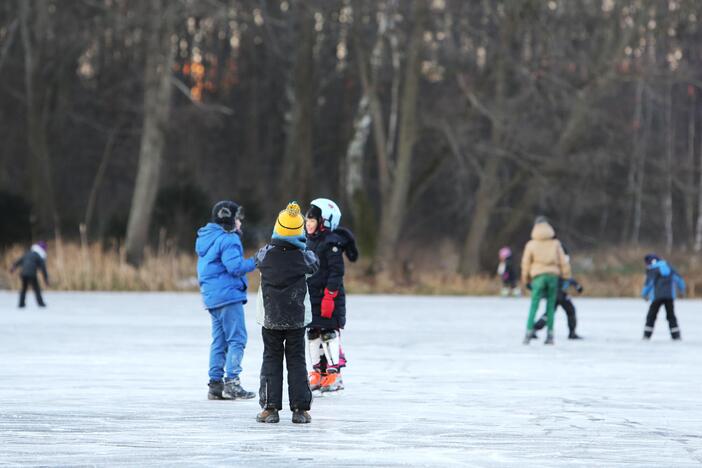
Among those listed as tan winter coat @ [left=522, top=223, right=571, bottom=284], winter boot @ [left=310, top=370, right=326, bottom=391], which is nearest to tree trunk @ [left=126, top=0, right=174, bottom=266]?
tan winter coat @ [left=522, top=223, right=571, bottom=284]

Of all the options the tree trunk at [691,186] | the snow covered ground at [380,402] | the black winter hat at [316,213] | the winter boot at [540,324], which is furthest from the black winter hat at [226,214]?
the tree trunk at [691,186]

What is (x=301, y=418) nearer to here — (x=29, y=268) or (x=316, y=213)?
(x=316, y=213)

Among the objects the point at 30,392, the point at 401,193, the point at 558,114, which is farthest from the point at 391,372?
the point at 558,114

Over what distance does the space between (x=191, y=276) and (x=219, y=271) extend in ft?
70.7

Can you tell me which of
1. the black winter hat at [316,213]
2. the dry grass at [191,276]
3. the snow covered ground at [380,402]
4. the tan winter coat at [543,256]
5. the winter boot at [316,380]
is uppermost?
the black winter hat at [316,213]

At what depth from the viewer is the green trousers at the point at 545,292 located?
17.2m

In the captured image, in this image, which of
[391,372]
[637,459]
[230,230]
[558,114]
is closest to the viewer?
[637,459]

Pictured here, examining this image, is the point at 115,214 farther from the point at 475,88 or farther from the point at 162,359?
the point at 162,359

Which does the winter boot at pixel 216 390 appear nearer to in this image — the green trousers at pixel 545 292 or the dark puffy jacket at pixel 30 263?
the green trousers at pixel 545 292

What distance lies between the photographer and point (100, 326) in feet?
64.9

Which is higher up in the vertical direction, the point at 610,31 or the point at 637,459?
the point at 610,31

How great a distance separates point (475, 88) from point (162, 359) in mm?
24905

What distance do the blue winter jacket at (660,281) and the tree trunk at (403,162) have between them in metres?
17.4

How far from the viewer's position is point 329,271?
11266 mm
